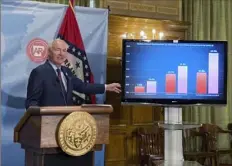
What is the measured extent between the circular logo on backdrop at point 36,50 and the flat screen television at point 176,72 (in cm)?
117

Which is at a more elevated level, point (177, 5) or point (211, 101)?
point (177, 5)

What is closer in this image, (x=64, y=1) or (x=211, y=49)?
(x=211, y=49)

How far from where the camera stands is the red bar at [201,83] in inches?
131

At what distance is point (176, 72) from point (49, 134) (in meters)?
1.54

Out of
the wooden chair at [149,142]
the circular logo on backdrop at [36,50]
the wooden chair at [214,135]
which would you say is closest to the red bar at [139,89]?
the circular logo on backdrop at [36,50]

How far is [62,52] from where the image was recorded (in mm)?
3561

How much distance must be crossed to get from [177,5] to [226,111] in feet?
6.30

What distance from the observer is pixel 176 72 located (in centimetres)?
335

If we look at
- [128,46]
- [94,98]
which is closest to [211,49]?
[128,46]

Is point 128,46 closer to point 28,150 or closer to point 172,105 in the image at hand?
point 172,105

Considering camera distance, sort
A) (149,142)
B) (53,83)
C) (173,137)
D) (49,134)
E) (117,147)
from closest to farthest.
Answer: (49,134) < (173,137) < (53,83) < (149,142) < (117,147)

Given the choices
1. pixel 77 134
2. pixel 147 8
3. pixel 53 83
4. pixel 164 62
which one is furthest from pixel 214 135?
pixel 77 134

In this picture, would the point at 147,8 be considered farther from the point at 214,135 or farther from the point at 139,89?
the point at 139,89

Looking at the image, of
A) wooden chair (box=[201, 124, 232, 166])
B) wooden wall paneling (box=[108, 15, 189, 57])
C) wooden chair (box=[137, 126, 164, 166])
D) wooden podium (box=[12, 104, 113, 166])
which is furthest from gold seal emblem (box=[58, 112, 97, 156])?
wooden chair (box=[201, 124, 232, 166])
